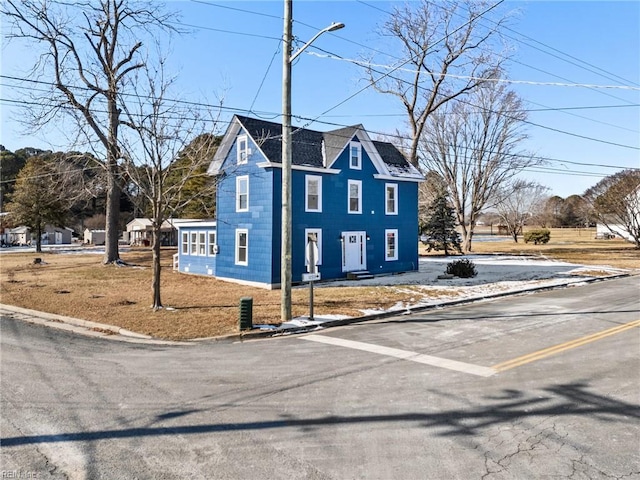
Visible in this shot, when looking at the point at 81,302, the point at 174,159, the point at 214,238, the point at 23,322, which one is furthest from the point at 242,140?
the point at 23,322

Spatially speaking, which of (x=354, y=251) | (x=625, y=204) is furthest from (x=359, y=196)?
(x=625, y=204)

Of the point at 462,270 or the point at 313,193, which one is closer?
the point at 313,193

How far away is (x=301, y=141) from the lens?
21.9 m

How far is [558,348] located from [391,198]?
17.3 m

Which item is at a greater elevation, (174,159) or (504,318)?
(174,159)

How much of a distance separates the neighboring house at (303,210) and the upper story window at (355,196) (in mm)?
54

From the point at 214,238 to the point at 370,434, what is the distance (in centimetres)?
1943

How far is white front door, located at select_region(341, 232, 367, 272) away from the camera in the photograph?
22281mm

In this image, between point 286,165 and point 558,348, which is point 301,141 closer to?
point 286,165

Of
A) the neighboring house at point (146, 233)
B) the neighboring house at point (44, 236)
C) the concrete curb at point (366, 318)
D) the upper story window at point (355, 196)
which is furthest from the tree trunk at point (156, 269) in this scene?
the neighboring house at point (44, 236)

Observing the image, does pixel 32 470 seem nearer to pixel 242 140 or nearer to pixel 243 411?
pixel 243 411

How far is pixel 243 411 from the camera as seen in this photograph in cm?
549

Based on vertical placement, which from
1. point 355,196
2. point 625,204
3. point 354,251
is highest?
point 625,204

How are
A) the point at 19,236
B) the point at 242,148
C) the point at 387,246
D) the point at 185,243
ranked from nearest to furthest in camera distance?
the point at 242,148
the point at 387,246
the point at 185,243
the point at 19,236
